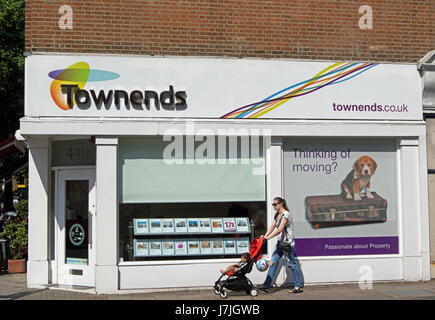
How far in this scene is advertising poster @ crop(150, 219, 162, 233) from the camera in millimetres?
10367

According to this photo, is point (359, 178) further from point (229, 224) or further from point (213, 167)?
point (213, 167)

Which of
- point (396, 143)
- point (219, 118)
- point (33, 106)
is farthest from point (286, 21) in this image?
point (33, 106)

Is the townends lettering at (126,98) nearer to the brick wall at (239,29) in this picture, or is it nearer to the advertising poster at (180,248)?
the brick wall at (239,29)

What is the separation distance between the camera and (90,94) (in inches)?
393

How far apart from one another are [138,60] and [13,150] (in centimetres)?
444

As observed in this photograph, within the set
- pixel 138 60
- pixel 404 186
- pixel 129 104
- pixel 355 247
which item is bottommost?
pixel 355 247

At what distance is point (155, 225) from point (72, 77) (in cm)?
317

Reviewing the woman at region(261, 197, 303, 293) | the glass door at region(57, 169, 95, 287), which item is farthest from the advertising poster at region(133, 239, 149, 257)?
the woman at region(261, 197, 303, 293)

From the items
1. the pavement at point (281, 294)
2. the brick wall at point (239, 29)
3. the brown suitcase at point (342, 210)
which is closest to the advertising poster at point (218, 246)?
the pavement at point (281, 294)

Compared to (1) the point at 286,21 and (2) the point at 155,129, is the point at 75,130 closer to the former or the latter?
(2) the point at 155,129

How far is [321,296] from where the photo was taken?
9398 millimetres

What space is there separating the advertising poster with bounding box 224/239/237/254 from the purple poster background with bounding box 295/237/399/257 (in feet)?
3.98

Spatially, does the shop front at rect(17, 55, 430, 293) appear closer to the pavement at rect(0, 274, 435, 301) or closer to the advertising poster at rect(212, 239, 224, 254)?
the advertising poster at rect(212, 239, 224, 254)

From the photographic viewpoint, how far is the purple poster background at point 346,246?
10.6 m
